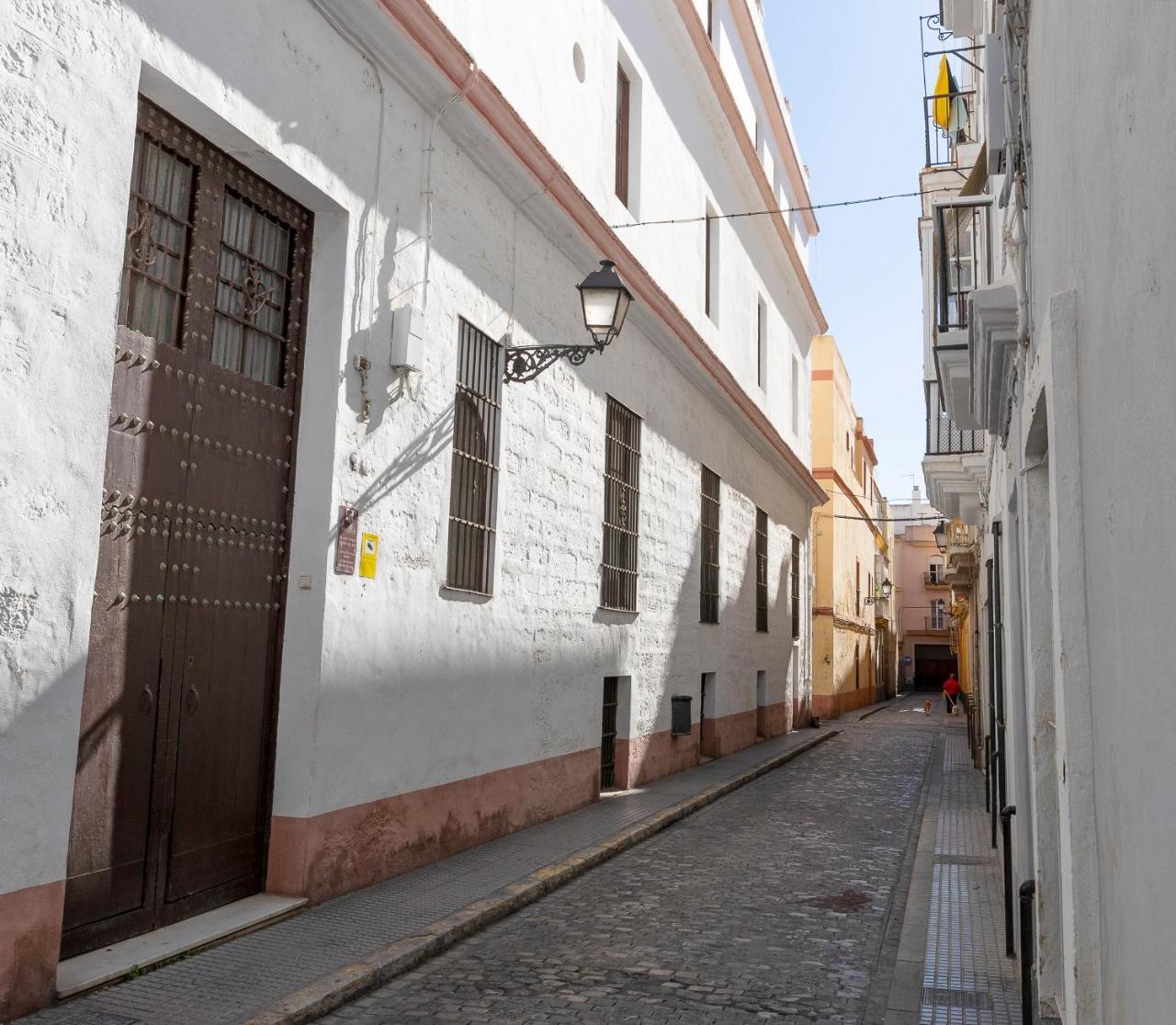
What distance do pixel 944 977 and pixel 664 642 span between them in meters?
7.41

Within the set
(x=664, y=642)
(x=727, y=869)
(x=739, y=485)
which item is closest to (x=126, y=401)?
(x=727, y=869)

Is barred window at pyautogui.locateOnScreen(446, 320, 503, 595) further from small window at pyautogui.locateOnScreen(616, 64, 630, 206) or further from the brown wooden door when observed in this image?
small window at pyautogui.locateOnScreen(616, 64, 630, 206)

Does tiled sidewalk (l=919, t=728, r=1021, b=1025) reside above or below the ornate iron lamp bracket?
below

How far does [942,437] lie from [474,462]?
7525mm

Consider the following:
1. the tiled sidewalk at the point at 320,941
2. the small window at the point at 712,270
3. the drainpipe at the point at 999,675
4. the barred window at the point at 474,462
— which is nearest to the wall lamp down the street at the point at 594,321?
the barred window at the point at 474,462

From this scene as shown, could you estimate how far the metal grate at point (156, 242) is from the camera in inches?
199

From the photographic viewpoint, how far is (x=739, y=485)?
55.2 feet

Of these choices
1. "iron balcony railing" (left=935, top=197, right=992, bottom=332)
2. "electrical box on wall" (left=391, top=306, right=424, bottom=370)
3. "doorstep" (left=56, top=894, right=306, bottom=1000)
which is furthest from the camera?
"iron balcony railing" (left=935, top=197, right=992, bottom=332)

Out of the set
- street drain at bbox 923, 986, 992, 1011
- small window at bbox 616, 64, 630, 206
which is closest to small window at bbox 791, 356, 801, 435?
small window at bbox 616, 64, 630, 206

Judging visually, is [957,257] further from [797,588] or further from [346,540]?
[797,588]

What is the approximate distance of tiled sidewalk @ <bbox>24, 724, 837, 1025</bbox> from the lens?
4262 mm

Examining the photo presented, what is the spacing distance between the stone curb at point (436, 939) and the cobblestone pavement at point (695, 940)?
67 millimetres

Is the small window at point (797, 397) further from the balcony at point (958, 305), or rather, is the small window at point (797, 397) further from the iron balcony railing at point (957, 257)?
the balcony at point (958, 305)

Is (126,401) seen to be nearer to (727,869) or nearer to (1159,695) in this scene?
(1159,695)
